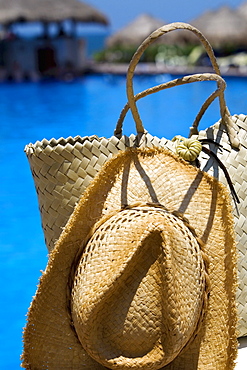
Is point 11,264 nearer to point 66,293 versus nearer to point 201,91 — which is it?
point 66,293

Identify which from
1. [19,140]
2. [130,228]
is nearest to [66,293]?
[130,228]

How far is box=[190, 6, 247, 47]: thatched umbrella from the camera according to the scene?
15.4 meters

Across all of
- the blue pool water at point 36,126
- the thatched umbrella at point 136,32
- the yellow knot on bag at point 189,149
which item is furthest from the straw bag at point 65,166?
the thatched umbrella at point 136,32

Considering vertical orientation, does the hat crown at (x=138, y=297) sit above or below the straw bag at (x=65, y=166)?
below

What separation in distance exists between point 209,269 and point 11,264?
6.52 feet

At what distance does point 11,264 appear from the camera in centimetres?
305

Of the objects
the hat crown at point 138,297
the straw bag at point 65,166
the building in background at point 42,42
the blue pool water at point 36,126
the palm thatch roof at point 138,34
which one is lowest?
the hat crown at point 138,297

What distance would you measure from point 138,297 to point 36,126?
6.78 metres

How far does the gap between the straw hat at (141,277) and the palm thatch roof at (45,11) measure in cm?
1311

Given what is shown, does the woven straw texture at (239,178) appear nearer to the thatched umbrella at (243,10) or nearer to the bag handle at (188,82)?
the bag handle at (188,82)

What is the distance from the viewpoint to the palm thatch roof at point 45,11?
13.6m

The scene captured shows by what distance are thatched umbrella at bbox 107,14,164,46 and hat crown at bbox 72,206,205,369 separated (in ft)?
54.4

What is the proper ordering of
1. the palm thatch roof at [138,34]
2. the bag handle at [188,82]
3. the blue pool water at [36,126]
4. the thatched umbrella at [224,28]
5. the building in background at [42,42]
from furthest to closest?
the palm thatch roof at [138,34] → the thatched umbrella at [224,28] → the building in background at [42,42] → the blue pool water at [36,126] → the bag handle at [188,82]

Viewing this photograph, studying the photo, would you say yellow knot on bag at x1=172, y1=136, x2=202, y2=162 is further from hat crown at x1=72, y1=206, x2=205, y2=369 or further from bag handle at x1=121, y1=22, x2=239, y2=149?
hat crown at x1=72, y1=206, x2=205, y2=369
